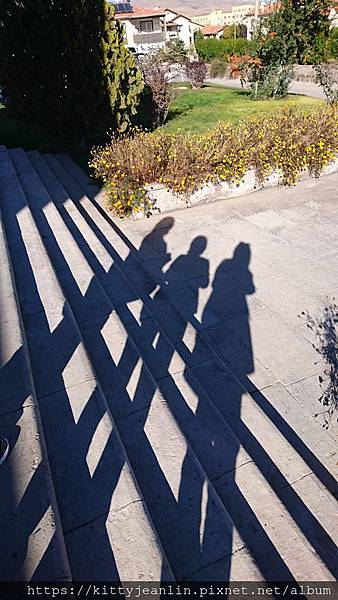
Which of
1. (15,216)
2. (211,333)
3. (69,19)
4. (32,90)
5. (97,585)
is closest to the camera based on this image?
(97,585)

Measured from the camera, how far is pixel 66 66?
7.71 m

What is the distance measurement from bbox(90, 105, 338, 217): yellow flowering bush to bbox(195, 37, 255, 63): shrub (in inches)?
1285

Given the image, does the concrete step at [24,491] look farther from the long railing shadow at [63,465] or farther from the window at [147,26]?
the window at [147,26]

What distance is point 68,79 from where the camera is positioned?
25.7 feet

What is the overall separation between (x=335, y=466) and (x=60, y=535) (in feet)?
6.67

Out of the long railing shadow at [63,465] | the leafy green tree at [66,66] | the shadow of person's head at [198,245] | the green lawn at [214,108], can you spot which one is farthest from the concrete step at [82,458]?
the green lawn at [214,108]

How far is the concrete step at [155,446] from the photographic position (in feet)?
6.79

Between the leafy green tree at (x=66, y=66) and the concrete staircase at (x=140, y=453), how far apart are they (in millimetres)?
5363

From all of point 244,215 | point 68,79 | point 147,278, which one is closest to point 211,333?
point 147,278

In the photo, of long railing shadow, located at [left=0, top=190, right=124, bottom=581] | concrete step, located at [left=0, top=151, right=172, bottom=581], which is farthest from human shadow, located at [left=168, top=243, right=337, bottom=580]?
long railing shadow, located at [left=0, top=190, right=124, bottom=581]

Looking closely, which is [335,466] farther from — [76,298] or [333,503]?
[76,298]

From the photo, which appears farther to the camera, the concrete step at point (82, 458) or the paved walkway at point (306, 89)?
the paved walkway at point (306, 89)

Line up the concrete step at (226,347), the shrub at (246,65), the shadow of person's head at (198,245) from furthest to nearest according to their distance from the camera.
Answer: the shrub at (246,65) → the shadow of person's head at (198,245) → the concrete step at (226,347)

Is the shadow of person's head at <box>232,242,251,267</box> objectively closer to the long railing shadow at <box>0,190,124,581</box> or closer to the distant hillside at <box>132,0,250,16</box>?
the long railing shadow at <box>0,190,124,581</box>
